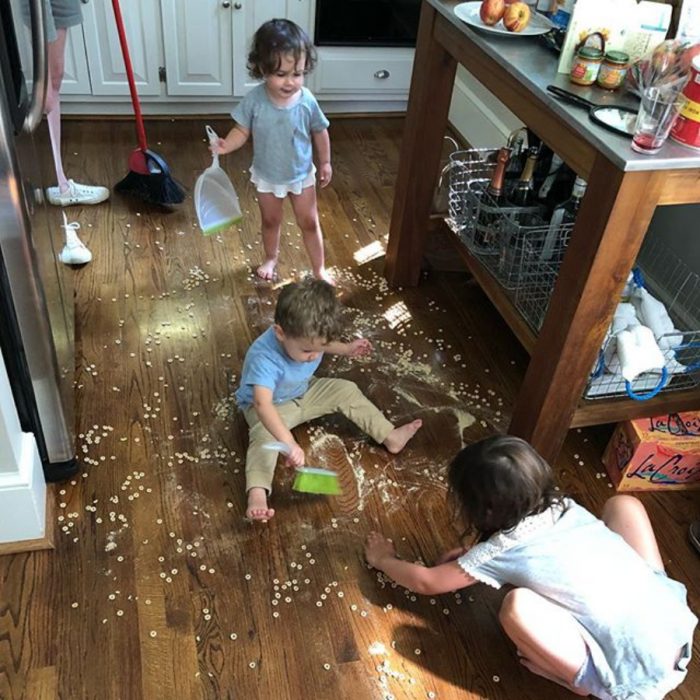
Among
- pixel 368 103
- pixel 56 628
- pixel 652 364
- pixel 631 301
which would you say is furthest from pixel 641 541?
pixel 368 103

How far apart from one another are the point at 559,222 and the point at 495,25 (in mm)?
476

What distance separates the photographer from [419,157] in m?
2.02

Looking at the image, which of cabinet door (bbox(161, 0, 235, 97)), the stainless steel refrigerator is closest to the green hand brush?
the stainless steel refrigerator

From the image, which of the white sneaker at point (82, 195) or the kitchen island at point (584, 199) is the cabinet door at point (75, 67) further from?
the kitchen island at point (584, 199)

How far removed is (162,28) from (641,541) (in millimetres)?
2365

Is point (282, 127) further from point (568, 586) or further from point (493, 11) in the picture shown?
point (568, 586)

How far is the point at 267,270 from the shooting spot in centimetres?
222

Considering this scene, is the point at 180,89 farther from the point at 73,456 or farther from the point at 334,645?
the point at 334,645

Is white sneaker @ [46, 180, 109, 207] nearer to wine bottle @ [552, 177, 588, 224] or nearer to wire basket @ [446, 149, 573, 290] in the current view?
wire basket @ [446, 149, 573, 290]

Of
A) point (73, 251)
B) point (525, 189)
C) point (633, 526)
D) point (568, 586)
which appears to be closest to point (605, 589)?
point (568, 586)

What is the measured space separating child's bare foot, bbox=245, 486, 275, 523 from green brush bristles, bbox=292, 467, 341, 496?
0.07 metres

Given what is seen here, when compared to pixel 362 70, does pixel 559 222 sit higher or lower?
higher

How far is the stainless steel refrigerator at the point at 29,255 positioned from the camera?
121 cm

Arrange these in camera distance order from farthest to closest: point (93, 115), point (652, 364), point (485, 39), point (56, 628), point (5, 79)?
point (93, 115), point (485, 39), point (652, 364), point (56, 628), point (5, 79)
